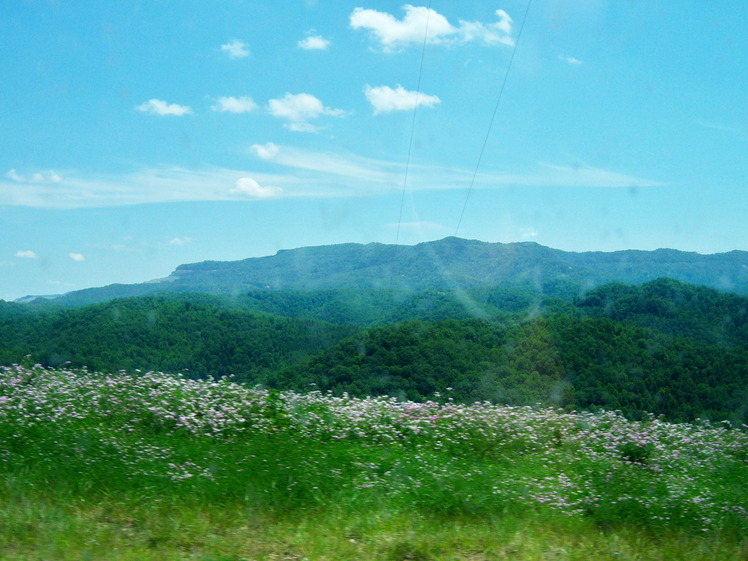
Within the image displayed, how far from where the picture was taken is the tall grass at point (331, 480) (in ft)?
13.3

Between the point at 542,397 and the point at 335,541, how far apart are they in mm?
34729

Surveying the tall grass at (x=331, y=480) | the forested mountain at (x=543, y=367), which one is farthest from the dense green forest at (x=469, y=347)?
the tall grass at (x=331, y=480)

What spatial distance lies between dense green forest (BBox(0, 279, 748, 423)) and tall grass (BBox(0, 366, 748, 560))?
322 cm

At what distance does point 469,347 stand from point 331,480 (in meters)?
47.2

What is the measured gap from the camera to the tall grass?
4.06 m

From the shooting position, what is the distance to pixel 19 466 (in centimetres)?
505

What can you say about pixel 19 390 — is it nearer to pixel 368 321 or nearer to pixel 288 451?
pixel 288 451

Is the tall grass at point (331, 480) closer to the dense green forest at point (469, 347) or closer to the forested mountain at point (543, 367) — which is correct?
the dense green forest at point (469, 347)

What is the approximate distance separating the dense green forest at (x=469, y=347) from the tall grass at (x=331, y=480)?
127 inches

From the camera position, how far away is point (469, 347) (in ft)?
169

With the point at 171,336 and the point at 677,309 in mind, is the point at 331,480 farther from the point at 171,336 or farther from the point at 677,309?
the point at 171,336

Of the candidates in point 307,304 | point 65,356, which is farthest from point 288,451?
point 307,304

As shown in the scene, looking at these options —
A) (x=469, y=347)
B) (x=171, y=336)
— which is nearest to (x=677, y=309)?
(x=469, y=347)

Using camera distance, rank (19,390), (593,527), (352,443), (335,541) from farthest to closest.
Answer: (19,390), (352,443), (593,527), (335,541)
